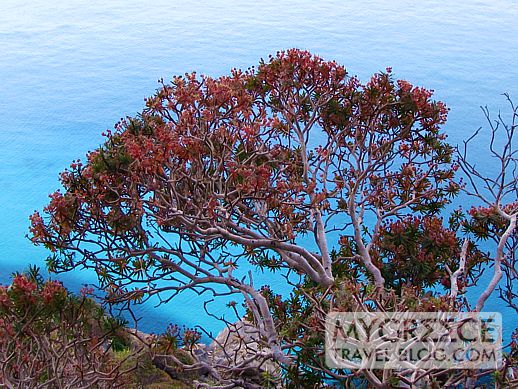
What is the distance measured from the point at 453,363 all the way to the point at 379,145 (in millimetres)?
2811

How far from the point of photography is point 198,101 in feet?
15.9

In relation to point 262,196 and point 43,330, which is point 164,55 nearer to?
point 262,196

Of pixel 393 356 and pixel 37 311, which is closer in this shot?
pixel 393 356

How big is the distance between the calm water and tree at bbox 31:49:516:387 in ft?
12.7

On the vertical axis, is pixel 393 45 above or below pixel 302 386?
above

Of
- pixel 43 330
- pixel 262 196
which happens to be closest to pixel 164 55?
pixel 262 196

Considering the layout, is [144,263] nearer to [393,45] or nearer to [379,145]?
[379,145]

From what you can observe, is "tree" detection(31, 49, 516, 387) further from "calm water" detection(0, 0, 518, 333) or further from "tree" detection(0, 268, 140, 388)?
"calm water" detection(0, 0, 518, 333)

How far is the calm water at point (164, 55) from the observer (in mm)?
12562

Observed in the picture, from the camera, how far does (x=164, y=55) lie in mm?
17266

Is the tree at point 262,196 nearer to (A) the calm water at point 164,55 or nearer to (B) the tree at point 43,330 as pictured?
(B) the tree at point 43,330

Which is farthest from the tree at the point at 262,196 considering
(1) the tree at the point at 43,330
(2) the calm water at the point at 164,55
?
(2) the calm water at the point at 164,55

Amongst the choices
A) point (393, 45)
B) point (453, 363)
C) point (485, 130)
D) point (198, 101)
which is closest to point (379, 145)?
point (198, 101)

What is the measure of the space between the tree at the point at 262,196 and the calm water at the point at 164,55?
3863mm
